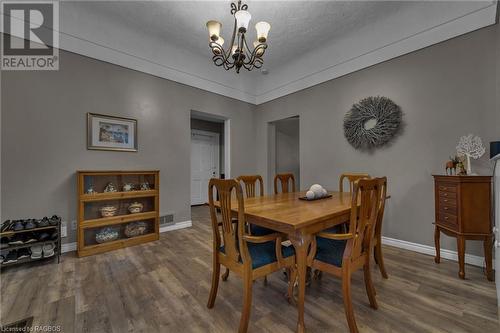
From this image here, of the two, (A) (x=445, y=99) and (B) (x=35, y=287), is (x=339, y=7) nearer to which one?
(A) (x=445, y=99)

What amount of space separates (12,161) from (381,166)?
4576 mm

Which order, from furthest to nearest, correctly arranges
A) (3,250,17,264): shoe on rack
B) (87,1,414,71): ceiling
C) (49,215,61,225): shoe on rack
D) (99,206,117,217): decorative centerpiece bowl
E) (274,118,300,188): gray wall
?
(274,118,300,188): gray wall, (99,206,117,217): decorative centerpiece bowl, (87,1,414,71): ceiling, (49,215,61,225): shoe on rack, (3,250,17,264): shoe on rack

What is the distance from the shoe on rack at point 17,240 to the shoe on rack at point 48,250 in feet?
0.67

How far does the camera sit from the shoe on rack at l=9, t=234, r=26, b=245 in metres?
2.19

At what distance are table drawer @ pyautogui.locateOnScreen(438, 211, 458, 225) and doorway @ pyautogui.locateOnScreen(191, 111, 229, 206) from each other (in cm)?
444

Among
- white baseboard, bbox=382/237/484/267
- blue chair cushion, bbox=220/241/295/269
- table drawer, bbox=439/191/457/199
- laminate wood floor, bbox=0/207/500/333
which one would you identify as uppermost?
table drawer, bbox=439/191/457/199

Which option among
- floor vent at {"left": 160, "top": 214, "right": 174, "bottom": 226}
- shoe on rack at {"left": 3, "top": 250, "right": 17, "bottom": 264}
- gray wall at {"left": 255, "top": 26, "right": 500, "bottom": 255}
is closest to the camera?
shoe on rack at {"left": 3, "top": 250, "right": 17, "bottom": 264}

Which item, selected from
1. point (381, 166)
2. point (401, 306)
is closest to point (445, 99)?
point (381, 166)

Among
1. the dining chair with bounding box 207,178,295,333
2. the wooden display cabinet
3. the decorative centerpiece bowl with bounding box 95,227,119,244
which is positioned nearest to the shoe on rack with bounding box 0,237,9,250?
the wooden display cabinet

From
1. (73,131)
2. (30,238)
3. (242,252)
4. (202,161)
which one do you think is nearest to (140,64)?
(73,131)

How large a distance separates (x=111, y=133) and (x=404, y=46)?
4181 millimetres

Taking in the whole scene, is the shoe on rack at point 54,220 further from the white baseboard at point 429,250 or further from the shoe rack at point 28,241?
the white baseboard at point 429,250

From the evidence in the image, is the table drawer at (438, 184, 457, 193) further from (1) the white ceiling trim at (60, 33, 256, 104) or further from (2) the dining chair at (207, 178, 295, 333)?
(1) the white ceiling trim at (60, 33, 256, 104)

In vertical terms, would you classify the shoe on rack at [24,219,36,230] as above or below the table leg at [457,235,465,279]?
above
